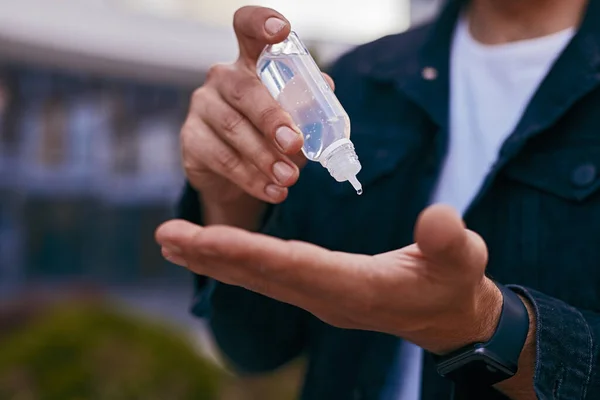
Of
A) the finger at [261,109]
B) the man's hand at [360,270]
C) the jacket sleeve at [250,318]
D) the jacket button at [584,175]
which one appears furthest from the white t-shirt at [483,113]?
the man's hand at [360,270]

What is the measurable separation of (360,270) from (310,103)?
42 centimetres

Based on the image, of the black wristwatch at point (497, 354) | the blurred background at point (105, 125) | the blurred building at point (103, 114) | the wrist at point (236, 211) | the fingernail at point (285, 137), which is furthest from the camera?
the blurred building at point (103, 114)

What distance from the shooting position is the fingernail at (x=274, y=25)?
107 cm

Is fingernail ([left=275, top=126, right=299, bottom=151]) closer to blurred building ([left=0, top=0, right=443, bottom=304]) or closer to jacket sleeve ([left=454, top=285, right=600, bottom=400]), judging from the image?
jacket sleeve ([left=454, top=285, right=600, bottom=400])

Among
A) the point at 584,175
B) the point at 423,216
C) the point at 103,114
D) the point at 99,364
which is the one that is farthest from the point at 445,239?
the point at 103,114

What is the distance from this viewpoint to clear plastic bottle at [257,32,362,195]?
1.05m

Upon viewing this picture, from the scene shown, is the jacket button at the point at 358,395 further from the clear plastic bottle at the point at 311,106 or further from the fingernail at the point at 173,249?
the fingernail at the point at 173,249

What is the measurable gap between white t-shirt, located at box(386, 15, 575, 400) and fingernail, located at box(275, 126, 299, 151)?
455 mm

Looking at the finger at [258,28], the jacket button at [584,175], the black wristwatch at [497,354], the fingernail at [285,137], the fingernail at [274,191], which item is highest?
the finger at [258,28]

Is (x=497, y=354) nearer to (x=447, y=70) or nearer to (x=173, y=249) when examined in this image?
(x=173, y=249)

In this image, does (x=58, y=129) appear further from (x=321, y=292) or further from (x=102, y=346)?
(x=321, y=292)

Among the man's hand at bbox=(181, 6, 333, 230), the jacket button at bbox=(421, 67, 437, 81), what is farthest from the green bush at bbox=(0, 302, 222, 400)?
the jacket button at bbox=(421, 67, 437, 81)

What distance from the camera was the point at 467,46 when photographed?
4.97ft

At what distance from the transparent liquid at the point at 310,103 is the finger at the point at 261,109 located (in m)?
0.03
